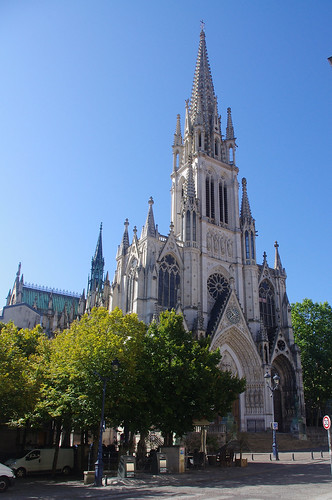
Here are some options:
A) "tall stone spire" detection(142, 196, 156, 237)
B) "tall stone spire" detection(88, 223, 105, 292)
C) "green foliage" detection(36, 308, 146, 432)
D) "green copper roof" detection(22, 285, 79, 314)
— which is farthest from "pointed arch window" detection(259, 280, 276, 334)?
"tall stone spire" detection(88, 223, 105, 292)

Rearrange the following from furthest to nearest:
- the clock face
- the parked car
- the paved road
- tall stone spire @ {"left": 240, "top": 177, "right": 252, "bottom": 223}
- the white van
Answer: tall stone spire @ {"left": 240, "top": 177, "right": 252, "bottom": 223} → the clock face → the white van → the parked car → the paved road

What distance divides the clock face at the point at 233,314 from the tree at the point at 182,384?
14850 millimetres

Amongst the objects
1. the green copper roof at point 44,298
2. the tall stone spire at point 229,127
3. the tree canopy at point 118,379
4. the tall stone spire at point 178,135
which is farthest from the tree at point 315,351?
the green copper roof at point 44,298

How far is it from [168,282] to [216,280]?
6238mm

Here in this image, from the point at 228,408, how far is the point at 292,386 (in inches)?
763

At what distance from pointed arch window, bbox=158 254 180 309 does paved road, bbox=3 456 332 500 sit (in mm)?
19959

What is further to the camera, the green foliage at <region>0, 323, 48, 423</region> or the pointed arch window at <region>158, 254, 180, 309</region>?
the pointed arch window at <region>158, 254, 180, 309</region>

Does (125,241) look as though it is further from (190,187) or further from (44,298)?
(44,298)

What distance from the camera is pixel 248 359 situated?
41969 mm

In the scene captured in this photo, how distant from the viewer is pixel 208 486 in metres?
16.4

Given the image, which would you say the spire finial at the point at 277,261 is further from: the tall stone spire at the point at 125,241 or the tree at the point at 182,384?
the tree at the point at 182,384

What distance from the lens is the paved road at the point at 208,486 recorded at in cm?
1393

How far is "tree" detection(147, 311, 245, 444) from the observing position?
925 inches

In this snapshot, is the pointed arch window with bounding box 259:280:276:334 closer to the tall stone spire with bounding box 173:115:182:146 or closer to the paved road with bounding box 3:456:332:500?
the tall stone spire with bounding box 173:115:182:146
